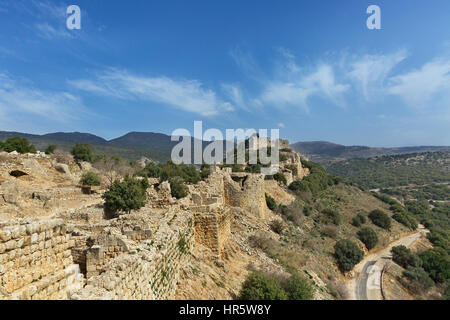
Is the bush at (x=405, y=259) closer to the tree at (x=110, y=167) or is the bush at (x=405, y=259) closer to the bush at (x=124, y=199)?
the bush at (x=124, y=199)

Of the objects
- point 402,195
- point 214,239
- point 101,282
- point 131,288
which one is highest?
point 101,282

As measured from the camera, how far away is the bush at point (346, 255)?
17969 millimetres

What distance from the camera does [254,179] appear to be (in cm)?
1658

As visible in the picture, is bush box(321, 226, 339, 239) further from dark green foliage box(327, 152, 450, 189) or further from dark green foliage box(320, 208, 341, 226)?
dark green foliage box(327, 152, 450, 189)

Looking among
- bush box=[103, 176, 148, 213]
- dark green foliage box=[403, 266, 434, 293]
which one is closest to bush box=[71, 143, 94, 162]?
bush box=[103, 176, 148, 213]

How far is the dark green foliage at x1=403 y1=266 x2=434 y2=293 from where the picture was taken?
16398 mm

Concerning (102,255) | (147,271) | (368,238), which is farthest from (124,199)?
(368,238)

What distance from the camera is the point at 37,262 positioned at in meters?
3.37

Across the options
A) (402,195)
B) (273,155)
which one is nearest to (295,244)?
(273,155)

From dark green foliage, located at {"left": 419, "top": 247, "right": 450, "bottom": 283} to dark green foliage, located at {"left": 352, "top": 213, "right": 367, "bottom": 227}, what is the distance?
6.23 m

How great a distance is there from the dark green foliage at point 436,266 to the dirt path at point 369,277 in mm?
2442

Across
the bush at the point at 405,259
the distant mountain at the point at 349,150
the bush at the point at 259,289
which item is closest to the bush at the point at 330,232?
the bush at the point at 405,259

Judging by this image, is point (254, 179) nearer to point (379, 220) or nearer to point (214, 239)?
point (214, 239)
